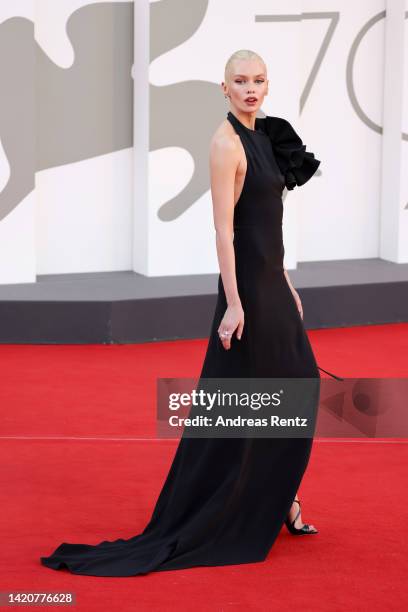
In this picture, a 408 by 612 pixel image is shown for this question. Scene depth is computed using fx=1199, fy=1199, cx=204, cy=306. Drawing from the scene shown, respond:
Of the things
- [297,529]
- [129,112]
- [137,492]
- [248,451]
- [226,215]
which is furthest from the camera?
[129,112]

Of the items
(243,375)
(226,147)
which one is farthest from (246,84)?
(243,375)

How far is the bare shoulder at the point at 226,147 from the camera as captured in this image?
3055 millimetres

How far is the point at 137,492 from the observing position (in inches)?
151

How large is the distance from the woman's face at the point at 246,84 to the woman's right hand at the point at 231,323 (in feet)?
1.70

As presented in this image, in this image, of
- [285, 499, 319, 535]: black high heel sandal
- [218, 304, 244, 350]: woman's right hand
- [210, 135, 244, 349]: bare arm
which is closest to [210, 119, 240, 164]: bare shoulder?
[210, 135, 244, 349]: bare arm

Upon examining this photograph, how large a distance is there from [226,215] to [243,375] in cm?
44

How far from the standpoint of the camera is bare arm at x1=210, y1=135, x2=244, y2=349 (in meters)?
3.04

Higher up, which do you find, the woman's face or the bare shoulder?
the woman's face

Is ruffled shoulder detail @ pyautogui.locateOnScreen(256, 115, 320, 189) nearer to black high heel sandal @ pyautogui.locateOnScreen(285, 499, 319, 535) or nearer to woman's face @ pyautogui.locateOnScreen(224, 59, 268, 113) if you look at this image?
woman's face @ pyautogui.locateOnScreen(224, 59, 268, 113)

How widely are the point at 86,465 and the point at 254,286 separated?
4.19ft

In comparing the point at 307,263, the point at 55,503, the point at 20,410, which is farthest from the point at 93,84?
the point at 55,503

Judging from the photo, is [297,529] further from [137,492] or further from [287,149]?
[287,149]

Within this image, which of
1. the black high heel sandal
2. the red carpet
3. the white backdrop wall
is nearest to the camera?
the red carpet

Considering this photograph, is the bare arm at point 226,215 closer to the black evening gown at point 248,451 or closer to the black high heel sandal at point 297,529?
the black evening gown at point 248,451
